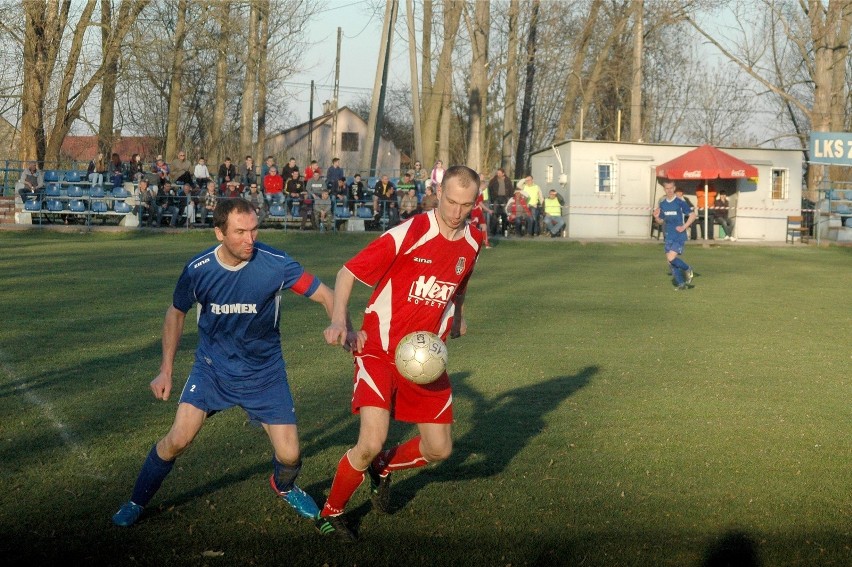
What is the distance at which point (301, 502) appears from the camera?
210 inches

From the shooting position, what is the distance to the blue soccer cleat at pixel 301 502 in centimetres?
530

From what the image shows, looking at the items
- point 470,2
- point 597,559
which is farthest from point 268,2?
point 597,559

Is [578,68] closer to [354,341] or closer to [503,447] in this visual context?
[503,447]

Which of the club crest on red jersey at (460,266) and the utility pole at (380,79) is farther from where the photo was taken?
the utility pole at (380,79)

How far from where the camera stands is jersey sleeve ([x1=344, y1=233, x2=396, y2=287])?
5172 millimetres

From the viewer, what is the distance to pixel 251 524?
5219 millimetres

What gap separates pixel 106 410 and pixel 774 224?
98.9 feet

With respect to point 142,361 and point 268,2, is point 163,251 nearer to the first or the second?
point 142,361

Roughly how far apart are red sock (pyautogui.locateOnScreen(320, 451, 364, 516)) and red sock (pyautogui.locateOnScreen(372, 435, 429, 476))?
30 centimetres

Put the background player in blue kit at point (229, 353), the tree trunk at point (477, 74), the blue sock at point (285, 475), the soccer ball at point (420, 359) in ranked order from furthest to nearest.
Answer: the tree trunk at point (477, 74), the blue sock at point (285, 475), the background player in blue kit at point (229, 353), the soccer ball at point (420, 359)

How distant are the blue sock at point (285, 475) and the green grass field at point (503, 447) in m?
0.17

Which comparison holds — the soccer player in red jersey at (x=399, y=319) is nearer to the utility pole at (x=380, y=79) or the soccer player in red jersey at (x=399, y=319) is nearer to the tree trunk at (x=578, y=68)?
the utility pole at (x=380, y=79)

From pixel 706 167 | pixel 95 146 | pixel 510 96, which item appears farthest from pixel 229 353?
pixel 95 146

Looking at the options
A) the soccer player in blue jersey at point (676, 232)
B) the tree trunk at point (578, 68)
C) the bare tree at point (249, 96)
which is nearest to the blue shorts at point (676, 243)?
the soccer player in blue jersey at point (676, 232)
